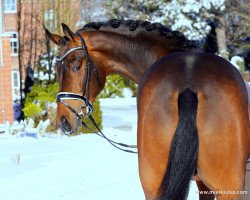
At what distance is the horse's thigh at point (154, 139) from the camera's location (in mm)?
3090

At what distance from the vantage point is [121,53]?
418 centimetres

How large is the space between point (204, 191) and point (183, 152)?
1.05 metres

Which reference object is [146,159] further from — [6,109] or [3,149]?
[6,109]

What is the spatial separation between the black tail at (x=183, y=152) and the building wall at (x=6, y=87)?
1346 cm

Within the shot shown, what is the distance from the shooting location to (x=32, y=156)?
10203 mm

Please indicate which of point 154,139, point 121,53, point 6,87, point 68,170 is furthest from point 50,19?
point 154,139

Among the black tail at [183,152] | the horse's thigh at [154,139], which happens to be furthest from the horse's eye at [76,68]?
the black tail at [183,152]

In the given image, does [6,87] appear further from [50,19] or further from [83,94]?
[83,94]

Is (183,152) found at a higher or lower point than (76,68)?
Answer: lower

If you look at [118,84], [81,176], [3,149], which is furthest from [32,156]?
[118,84]

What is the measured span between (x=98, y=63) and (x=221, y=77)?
127cm

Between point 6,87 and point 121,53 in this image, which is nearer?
point 121,53

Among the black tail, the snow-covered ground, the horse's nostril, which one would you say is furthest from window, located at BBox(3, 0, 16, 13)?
the black tail

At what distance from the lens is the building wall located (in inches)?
631
